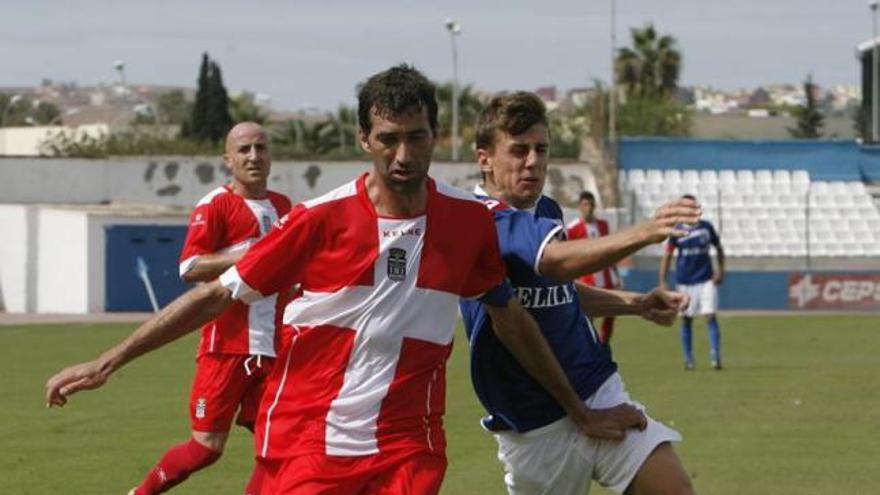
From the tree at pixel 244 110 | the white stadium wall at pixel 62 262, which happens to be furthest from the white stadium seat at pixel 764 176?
the tree at pixel 244 110

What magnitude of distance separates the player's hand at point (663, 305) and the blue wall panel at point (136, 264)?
31.0 meters

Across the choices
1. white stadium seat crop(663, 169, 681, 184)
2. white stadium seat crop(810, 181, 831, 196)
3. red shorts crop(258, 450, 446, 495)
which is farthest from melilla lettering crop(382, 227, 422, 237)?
Result: white stadium seat crop(663, 169, 681, 184)

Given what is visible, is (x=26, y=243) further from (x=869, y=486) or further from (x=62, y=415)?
(x=869, y=486)

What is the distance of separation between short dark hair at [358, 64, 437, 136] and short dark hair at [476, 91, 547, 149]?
28.1 inches

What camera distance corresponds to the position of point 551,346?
730 cm

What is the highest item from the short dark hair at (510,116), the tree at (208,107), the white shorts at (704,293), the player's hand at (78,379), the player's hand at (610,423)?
the tree at (208,107)

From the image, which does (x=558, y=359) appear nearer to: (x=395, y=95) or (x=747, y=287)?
(x=395, y=95)

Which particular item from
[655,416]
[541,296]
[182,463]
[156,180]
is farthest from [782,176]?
[541,296]

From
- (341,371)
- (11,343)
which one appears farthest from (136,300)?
(341,371)

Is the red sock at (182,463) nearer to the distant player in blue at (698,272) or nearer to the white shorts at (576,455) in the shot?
the white shorts at (576,455)

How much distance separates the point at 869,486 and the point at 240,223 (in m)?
4.63

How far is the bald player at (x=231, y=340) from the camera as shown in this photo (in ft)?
35.7

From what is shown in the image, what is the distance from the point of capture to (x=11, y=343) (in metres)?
29.3

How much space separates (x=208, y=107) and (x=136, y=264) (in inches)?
1877
